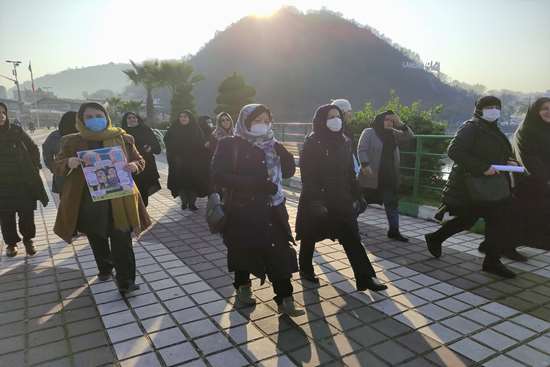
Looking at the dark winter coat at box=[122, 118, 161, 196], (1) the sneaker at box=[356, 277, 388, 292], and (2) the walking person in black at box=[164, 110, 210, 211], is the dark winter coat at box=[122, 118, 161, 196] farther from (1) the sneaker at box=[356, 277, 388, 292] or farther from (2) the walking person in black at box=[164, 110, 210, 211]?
(1) the sneaker at box=[356, 277, 388, 292]

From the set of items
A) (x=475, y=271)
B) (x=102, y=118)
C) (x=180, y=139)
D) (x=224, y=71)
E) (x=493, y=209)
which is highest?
(x=224, y=71)

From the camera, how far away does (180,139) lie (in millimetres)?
7520

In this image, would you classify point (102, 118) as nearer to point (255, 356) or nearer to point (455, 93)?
point (255, 356)

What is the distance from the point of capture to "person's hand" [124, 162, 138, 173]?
12.0 ft

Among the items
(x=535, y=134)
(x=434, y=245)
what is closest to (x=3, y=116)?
(x=434, y=245)

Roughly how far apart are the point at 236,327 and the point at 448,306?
1860 mm

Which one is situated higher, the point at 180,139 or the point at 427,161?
the point at 180,139

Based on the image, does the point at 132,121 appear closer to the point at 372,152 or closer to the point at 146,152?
the point at 146,152

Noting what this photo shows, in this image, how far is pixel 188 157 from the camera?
7.57m

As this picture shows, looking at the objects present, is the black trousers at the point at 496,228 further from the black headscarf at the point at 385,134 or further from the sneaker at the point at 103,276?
the sneaker at the point at 103,276

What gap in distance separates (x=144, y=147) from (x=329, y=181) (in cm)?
A: 396

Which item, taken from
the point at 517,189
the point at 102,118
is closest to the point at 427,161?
the point at 517,189

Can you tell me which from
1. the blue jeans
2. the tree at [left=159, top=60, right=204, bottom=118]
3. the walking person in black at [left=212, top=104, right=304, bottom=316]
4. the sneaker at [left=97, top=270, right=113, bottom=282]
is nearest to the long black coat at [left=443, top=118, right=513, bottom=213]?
the blue jeans

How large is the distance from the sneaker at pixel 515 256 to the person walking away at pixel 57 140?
16.7 ft
